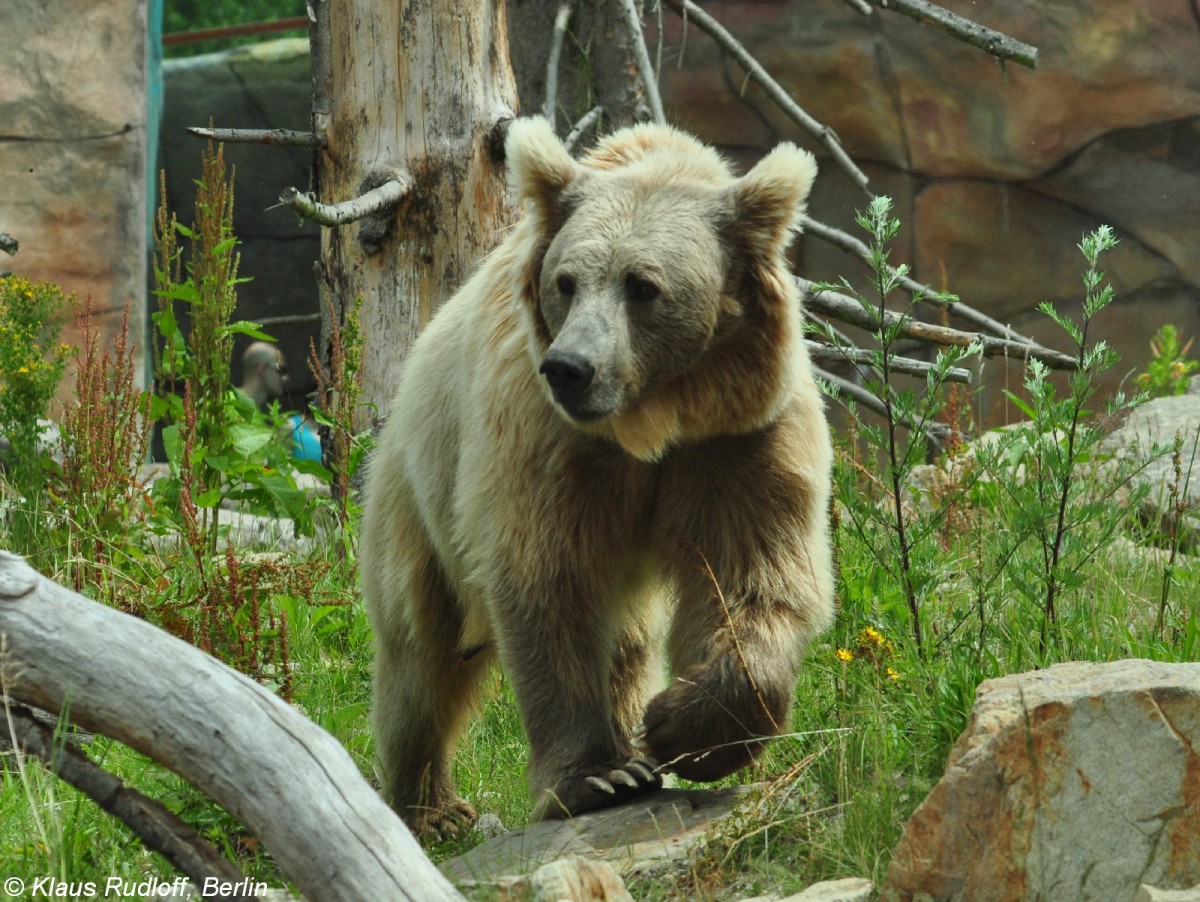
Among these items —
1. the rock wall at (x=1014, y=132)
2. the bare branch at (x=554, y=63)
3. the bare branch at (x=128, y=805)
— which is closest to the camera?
the bare branch at (x=128, y=805)

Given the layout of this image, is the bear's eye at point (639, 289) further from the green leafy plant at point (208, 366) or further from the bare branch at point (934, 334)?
the green leafy plant at point (208, 366)

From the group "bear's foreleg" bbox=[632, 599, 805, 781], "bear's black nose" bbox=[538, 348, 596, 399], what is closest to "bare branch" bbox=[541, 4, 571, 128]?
"bear's black nose" bbox=[538, 348, 596, 399]

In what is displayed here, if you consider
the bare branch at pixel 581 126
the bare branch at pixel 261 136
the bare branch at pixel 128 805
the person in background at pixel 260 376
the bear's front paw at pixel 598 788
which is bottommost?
the person in background at pixel 260 376

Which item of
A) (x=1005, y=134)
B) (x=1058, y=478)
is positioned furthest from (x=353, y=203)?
(x=1005, y=134)

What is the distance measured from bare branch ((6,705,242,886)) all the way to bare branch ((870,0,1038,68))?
13.1 feet

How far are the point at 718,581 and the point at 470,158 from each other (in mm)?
2403

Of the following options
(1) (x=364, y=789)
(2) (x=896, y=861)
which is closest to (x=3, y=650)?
(1) (x=364, y=789)

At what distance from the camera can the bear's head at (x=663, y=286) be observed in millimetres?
3307

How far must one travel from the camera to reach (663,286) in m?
3.31

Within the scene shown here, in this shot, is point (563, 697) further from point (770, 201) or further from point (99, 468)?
point (99, 468)

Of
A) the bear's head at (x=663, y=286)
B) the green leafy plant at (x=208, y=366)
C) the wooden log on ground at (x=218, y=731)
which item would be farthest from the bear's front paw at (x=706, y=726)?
the green leafy plant at (x=208, y=366)

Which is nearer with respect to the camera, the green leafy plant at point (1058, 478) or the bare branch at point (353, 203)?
the green leafy plant at point (1058, 478)

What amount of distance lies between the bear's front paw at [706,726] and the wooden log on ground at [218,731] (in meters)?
1.04

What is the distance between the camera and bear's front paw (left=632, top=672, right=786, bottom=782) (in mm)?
3213
